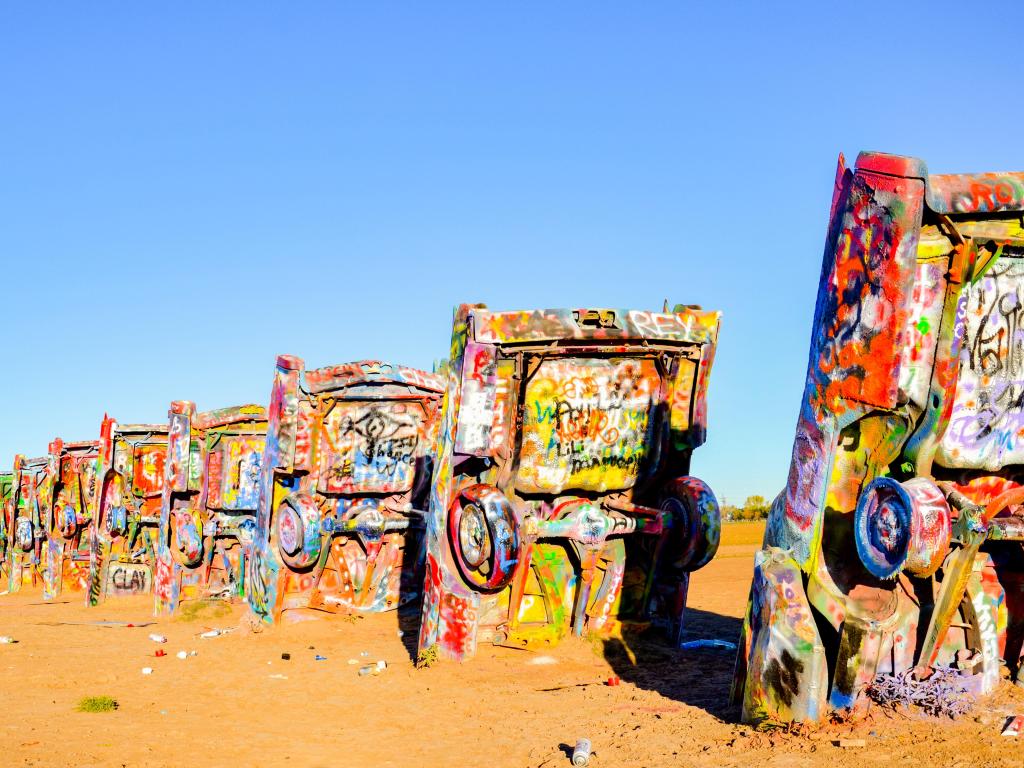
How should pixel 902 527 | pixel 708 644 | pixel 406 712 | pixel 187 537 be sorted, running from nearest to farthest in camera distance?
pixel 902 527, pixel 406 712, pixel 708 644, pixel 187 537

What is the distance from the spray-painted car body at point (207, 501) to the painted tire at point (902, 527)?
10988 mm

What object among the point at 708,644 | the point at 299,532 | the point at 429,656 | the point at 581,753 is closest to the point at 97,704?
the point at 429,656

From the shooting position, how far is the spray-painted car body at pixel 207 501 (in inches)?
624

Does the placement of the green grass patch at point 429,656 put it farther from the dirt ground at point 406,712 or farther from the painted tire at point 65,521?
the painted tire at point 65,521

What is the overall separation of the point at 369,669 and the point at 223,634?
3.85 m

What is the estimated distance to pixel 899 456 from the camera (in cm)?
641

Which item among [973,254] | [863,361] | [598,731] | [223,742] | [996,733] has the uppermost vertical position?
[973,254]

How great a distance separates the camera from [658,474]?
1016 centimetres

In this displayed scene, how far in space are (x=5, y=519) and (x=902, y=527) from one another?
2457 centimetres

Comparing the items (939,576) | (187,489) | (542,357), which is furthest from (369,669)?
(187,489)

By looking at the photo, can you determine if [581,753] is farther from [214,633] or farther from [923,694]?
[214,633]

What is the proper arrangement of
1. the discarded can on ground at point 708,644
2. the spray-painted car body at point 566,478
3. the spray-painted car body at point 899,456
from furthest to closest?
the discarded can on ground at point 708,644 → the spray-painted car body at point 566,478 → the spray-painted car body at point 899,456

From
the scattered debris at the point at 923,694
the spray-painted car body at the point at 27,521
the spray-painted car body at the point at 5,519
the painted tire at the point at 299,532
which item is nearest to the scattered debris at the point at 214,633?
the painted tire at the point at 299,532

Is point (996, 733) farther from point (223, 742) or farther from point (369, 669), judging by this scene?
point (369, 669)
